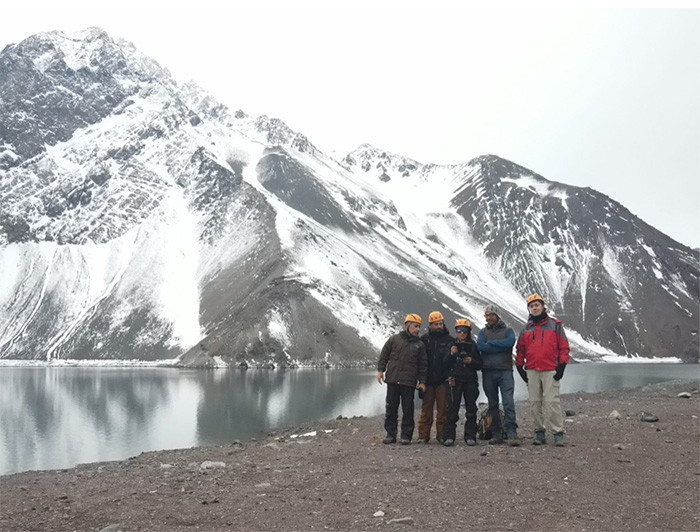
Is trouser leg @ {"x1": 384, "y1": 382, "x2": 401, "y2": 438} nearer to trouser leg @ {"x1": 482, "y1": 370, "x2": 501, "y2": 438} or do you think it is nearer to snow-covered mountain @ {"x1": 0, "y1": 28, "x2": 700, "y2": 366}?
trouser leg @ {"x1": 482, "y1": 370, "x2": 501, "y2": 438}

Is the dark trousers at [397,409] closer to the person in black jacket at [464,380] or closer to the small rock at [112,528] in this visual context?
the person in black jacket at [464,380]

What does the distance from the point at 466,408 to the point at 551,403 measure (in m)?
2.02

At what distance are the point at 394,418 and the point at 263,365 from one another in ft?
307

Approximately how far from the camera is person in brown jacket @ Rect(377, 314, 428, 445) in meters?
15.3

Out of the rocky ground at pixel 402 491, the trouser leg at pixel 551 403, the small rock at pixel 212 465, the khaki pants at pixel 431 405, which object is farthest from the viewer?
the khaki pants at pixel 431 405

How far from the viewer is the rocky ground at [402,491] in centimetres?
869

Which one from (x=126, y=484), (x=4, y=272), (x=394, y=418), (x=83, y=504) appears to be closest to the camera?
(x=83, y=504)

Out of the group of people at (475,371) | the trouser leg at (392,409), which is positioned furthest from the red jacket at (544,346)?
the trouser leg at (392,409)

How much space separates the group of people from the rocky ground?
687 mm

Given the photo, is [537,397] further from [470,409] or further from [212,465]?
[212,465]

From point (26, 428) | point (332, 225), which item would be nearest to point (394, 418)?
point (26, 428)

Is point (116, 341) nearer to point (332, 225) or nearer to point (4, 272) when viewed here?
point (4, 272)

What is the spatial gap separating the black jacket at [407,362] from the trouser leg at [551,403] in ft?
9.48

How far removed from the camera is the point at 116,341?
438ft
